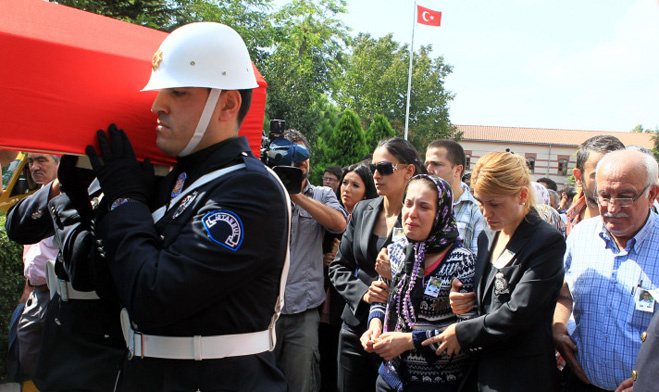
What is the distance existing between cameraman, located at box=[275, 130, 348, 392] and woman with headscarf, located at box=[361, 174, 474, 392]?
1008mm

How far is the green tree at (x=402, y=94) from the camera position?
46469 mm

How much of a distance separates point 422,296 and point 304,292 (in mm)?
1362

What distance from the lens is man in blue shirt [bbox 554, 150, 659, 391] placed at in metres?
2.55

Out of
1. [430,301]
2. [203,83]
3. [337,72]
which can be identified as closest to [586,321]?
[430,301]

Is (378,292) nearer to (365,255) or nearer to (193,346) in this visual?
(365,255)

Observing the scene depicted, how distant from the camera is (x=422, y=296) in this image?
9.60 ft

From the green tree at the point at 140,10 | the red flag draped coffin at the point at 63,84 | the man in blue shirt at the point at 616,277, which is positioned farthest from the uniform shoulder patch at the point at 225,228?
the green tree at the point at 140,10

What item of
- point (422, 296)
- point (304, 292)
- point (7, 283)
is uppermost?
point (422, 296)

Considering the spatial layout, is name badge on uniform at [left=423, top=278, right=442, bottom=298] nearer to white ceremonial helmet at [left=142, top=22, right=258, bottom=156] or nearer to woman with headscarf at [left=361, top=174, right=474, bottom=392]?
woman with headscarf at [left=361, top=174, right=474, bottom=392]

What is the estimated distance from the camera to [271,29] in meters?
29.0

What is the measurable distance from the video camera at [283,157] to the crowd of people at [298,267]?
0.65 m

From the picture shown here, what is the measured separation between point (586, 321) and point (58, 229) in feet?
8.31

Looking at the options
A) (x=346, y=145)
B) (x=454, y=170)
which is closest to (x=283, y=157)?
(x=454, y=170)

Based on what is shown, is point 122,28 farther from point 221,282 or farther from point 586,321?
point 586,321
